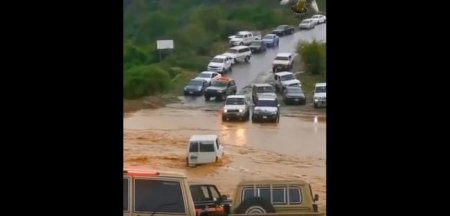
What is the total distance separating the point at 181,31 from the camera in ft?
9.21

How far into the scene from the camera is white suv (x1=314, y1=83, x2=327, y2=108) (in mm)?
2688

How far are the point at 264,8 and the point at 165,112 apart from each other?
0.63 metres

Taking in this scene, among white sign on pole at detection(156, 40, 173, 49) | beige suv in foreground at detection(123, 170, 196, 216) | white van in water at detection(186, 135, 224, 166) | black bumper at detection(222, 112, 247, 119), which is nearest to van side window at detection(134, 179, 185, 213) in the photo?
beige suv in foreground at detection(123, 170, 196, 216)

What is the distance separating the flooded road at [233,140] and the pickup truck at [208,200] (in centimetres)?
3

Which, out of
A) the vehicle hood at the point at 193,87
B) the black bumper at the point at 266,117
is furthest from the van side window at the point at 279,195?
the vehicle hood at the point at 193,87

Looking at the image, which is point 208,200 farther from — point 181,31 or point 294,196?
point 181,31

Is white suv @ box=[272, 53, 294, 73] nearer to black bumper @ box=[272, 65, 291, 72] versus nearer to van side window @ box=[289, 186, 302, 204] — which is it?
black bumper @ box=[272, 65, 291, 72]

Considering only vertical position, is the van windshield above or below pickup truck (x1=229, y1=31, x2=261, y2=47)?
below

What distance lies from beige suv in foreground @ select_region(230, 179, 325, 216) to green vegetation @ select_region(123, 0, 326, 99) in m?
0.54

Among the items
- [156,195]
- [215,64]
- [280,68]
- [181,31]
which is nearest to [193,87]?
[215,64]

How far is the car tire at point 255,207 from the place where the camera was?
2707mm
